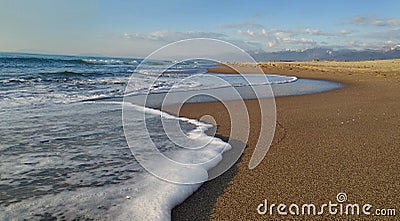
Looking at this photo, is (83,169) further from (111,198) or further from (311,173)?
(311,173)

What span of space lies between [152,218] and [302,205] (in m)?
1.47

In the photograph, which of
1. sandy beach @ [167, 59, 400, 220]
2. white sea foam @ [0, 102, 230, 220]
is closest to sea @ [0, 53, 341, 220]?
white sea foam @ [0, 102, 230, 220]

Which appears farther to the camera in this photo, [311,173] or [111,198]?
[311,173]

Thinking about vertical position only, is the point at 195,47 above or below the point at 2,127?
above

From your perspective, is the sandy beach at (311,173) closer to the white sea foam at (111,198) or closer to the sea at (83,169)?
the white sea foam at (111,198)

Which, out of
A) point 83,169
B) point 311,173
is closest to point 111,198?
point 83,169

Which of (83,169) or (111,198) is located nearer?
(111,198)

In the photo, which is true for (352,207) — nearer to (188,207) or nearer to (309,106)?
(188,207)

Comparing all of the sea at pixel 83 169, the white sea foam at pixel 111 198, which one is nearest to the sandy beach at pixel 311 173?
the white sea foam at pixel 111 198

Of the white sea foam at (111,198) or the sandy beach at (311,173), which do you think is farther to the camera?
the sandy beach at (311,173)

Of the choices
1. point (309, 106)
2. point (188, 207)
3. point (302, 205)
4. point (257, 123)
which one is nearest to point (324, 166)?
point (302, 205)

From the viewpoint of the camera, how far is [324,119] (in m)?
7.01

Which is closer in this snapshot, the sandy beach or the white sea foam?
the white sea foam

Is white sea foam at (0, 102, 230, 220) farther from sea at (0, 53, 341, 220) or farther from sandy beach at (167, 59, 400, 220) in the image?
sandy beach at (167, 59, 400, 220)
